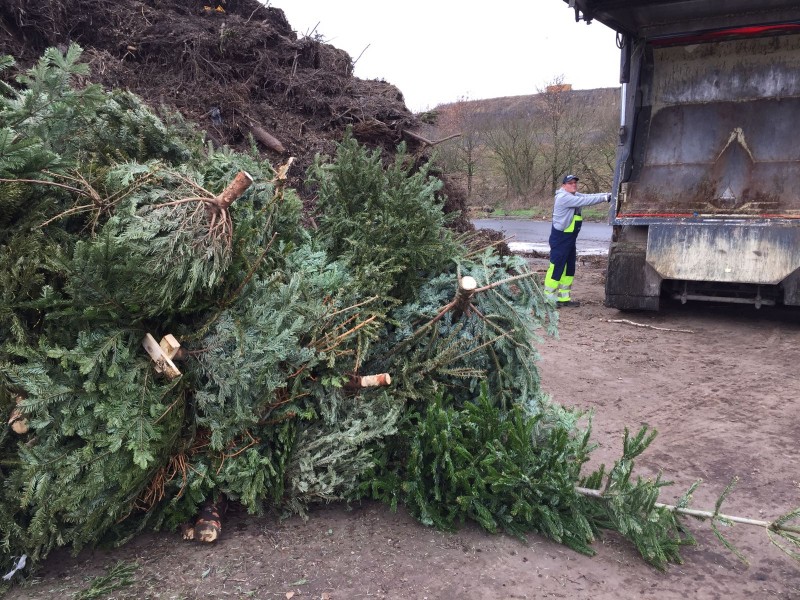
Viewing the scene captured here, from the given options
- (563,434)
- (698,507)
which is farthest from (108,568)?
(698,507)

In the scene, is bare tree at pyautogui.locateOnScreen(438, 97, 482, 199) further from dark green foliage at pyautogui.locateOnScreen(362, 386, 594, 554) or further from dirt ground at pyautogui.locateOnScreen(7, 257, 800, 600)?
Answer: dark green foliage at pyautogui.locateOnScreen(362, 386, 594, 554)

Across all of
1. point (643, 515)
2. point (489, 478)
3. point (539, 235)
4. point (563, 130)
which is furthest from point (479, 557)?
point (563, 130)

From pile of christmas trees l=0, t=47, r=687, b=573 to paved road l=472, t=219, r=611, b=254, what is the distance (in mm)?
8160

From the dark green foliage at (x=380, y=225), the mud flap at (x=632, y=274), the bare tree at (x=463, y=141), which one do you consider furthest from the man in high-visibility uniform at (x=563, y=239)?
the bare tree at (x=463, y=141)

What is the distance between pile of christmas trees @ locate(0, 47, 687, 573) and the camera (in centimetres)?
269

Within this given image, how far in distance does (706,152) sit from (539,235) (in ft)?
36.3

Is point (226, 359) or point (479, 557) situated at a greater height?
point (226, 359)

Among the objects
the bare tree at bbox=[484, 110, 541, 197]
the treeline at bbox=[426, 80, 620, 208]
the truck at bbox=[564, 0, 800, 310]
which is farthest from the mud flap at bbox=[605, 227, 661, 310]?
the bare tree at bbox=[484, 110, 541, 197]

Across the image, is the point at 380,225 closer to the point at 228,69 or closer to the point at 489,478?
the point at 489,478

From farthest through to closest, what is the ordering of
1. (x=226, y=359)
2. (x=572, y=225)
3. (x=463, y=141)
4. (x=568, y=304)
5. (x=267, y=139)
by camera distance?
(x=463, y=141), (x=568, y=304), (x=572, y=225), (x=267, y=139), (x=226, y=359)

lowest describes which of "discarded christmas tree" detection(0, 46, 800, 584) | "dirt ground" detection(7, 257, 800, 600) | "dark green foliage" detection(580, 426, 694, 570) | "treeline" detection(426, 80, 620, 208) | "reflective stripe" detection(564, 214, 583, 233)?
"dirt ground" detection(7, 257, 800, 600)

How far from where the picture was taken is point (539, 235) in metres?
18.8

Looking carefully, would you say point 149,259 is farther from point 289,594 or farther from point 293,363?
point 289,594

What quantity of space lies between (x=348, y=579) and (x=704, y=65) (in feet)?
24.6
